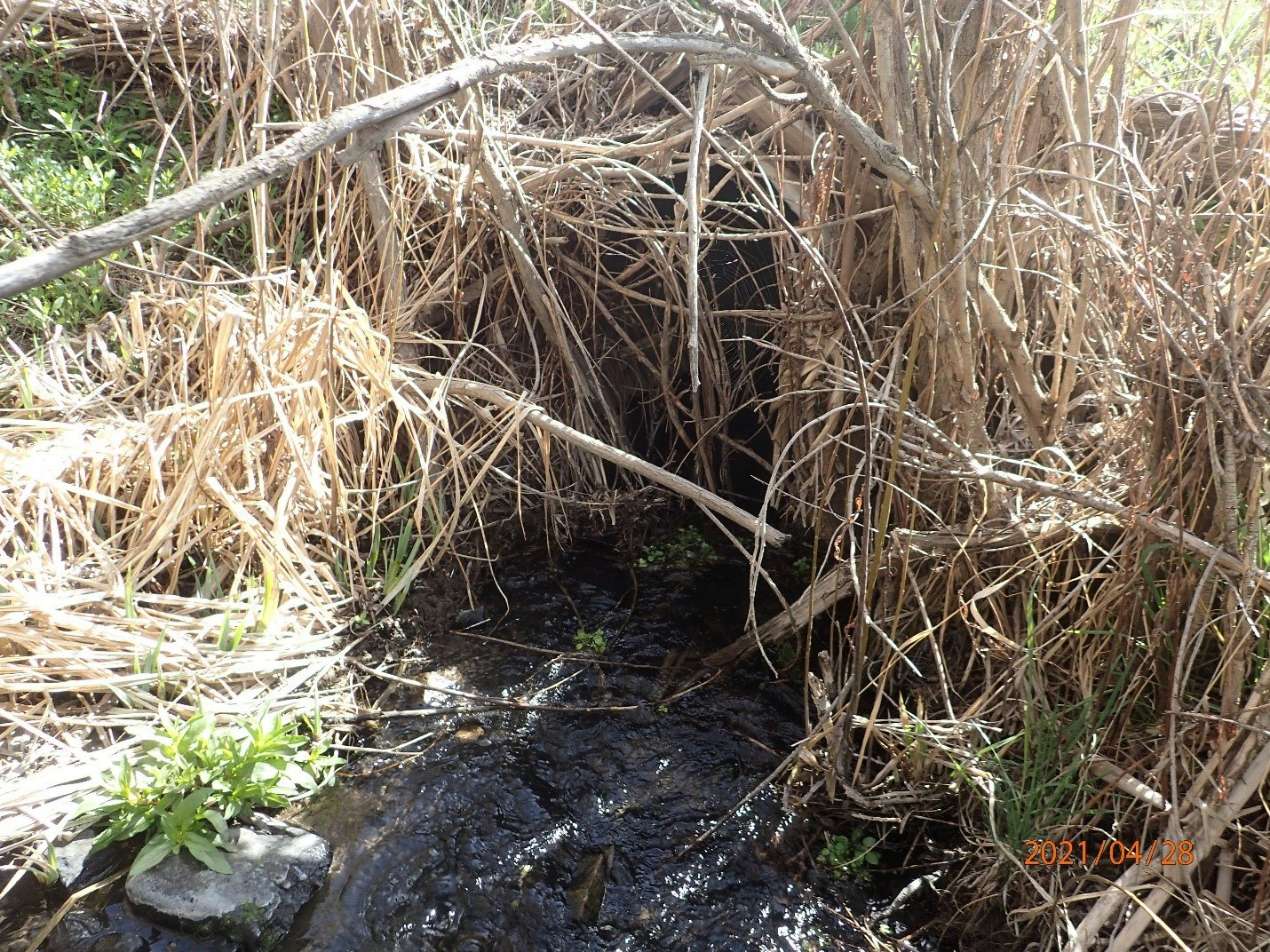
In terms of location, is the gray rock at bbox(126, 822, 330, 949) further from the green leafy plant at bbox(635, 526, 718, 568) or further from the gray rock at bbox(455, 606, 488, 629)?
the green leafy plant at bbox(635, 526, 718, 568)

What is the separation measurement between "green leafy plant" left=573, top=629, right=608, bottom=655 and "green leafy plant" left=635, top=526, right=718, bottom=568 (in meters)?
0.48

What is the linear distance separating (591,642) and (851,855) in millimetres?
1205

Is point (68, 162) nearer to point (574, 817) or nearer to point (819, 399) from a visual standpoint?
point (819, 399)

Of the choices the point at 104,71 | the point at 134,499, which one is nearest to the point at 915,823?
the point at 134,499

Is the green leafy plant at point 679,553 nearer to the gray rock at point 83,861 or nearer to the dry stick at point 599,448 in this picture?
the dry stick at point 599,448

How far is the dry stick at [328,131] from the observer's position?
45.1 inches

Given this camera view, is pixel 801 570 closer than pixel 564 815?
No

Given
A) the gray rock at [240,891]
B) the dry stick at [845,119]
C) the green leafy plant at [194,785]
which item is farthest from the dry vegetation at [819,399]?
the gray rock at [240,891]

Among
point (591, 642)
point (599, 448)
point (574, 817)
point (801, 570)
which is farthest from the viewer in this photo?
point (801, 570)

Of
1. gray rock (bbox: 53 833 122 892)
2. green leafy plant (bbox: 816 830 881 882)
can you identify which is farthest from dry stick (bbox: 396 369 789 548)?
gray rock (bbox: 53 833 122 892)

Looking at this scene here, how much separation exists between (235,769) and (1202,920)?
2.28 m

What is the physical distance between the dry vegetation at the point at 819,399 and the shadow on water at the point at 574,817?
236 mm
